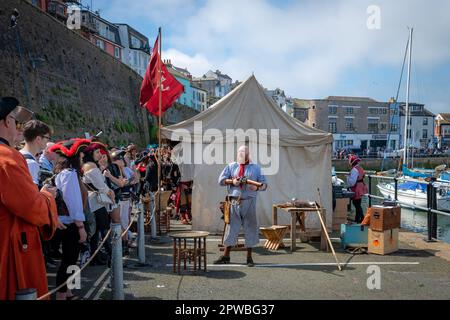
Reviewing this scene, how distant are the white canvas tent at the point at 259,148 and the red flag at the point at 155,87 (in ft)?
3.95

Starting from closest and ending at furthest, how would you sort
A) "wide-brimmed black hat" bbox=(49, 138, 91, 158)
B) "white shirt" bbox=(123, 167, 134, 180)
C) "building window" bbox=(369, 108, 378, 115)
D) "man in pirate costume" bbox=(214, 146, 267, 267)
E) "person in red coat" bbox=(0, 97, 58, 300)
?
"person in red coat" bbox=(0, 97, 58, 300) → "wide-brimmed black hat" bbox=(49, 138, 91, 158) → "man in pirate costume" bbox=(214, 146, 267, 267) → "white shirt" bbox=(123, 167, 134, 180) → "building window" bbox=(369, 108, 378, 115)

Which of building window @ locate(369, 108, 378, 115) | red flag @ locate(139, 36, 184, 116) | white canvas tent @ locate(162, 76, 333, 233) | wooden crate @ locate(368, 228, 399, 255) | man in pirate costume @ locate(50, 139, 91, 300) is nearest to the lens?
man in pirate costume @ locate(50, 139, 91, 300)

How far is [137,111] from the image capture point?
1483 inches

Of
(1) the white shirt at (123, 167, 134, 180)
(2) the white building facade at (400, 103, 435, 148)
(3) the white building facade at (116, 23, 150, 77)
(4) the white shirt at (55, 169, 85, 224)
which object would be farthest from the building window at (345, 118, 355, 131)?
(4) the white shirt at (55, 169, 85, 224)

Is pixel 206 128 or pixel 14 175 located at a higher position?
pixel 206 128

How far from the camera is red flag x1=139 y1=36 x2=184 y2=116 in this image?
406 inches

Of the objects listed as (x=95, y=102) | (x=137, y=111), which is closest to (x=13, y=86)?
(x=95, y=102)

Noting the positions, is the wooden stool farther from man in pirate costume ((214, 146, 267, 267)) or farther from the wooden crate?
the wooden crate

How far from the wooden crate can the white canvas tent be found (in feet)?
6.99

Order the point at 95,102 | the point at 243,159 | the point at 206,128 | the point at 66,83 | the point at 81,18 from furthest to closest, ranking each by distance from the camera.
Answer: the point at 81,18 → the point at 95,102 → the point at 66,83 → the point at 206,128 → the point at 243,159
